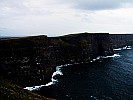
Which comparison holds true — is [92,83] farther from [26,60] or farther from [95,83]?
[26,60]

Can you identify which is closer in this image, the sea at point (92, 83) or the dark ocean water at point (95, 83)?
the dark ocean water at point (95, 83)

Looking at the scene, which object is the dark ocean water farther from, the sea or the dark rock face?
the dark rock face

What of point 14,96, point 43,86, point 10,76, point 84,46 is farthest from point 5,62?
point 84,46

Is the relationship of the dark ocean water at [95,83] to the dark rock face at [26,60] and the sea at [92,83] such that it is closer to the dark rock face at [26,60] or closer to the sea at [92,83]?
the sea at [92,83]

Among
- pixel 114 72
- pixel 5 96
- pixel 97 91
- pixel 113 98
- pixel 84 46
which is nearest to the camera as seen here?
pixel 5 96

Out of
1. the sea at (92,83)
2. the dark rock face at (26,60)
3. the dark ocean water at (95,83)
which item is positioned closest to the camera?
the dark ocean water at (95,83)

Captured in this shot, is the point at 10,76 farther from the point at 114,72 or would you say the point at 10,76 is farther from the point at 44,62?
the point at 114,72

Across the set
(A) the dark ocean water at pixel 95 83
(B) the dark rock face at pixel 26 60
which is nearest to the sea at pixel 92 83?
(A) the dark ocean water at pixel 95 83

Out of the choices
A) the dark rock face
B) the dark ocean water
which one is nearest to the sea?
the dark ocean water
